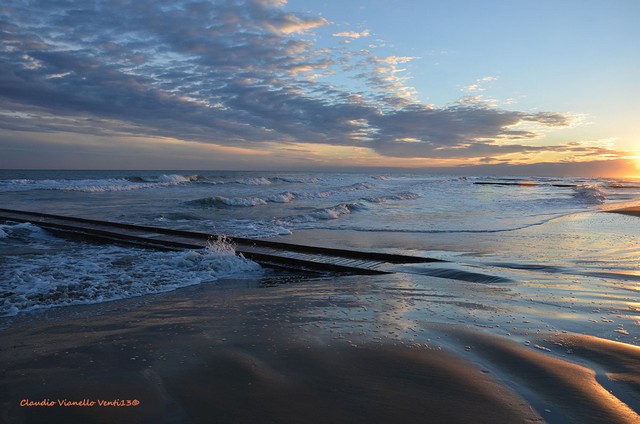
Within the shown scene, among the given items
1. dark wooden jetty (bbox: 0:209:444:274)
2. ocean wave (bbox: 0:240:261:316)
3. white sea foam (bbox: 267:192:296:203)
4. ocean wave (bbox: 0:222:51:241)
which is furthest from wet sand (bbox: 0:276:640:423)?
white sea foam (bbox: 267:192:296:203)

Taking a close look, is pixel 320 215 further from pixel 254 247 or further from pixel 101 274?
pixel 101 274

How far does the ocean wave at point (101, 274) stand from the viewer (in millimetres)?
5422

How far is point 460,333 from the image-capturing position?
3848 millimetres

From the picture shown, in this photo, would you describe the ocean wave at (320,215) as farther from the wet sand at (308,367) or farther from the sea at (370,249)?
the wet sand at (308,367)

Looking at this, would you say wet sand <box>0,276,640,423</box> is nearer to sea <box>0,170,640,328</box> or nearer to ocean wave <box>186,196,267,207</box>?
sea <box>0,170,640,328</box>

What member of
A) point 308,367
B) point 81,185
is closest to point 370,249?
point 308,367

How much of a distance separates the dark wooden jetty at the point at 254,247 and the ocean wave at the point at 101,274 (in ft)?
1.89

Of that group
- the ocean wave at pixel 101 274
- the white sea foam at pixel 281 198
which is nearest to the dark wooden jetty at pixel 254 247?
the ocean wave at pixel 101 274

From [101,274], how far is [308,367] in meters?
5.25

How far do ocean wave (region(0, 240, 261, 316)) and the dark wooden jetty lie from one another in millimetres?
575

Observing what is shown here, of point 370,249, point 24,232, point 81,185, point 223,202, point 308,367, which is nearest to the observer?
point 308,367

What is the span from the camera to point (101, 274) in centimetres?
686

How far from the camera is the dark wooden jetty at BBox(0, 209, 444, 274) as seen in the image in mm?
7805

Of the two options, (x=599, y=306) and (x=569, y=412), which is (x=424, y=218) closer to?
(x=599, y=306)
